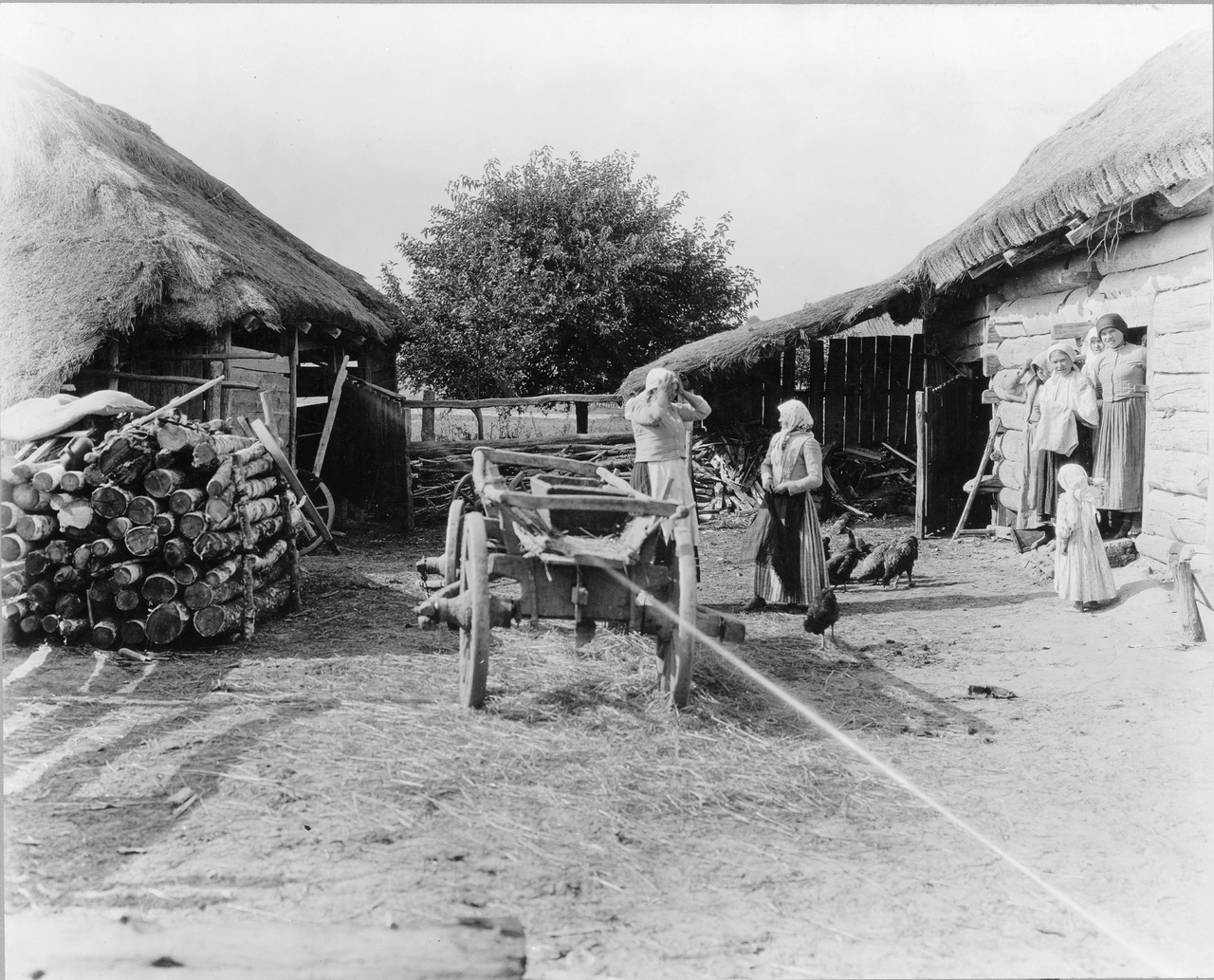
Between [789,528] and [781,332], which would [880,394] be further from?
[789,528]

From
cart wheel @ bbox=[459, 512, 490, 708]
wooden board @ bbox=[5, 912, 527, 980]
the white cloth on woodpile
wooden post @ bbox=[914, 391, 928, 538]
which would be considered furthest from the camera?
wooden post @ bbox=[914, 391, 928, 538]

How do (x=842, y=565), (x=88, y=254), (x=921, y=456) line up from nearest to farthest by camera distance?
(x=842, y=565) → (x=88, y=254) → (x=921, y=456)

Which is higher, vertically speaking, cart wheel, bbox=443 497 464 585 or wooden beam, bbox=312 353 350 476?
wooden beam, bbox=312 353 350 476

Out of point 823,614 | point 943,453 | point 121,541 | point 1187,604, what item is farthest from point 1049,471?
point 121,541

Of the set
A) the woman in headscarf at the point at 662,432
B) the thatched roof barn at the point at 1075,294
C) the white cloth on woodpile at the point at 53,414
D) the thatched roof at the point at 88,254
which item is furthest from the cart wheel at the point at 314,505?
the woman in headscarf at the point at 662,432

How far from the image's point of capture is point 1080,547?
6949mm

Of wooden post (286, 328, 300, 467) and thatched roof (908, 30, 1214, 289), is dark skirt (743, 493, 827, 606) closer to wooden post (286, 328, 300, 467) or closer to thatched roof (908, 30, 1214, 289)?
thatched roof (908, 30, 1214, 289)

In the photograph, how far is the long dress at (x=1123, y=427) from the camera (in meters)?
7.81

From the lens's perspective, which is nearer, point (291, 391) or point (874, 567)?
point (874, 567)

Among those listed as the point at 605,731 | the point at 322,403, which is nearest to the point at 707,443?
the point at 322,403

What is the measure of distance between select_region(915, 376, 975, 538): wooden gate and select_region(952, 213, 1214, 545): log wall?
213 centimetres

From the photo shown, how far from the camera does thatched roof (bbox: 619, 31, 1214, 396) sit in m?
6.86

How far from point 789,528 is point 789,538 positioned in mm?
70

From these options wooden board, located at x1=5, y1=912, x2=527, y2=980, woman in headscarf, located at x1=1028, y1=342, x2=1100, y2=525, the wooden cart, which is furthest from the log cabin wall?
wooden board, located at x1=5, y1=912, x2=527, y2=980
